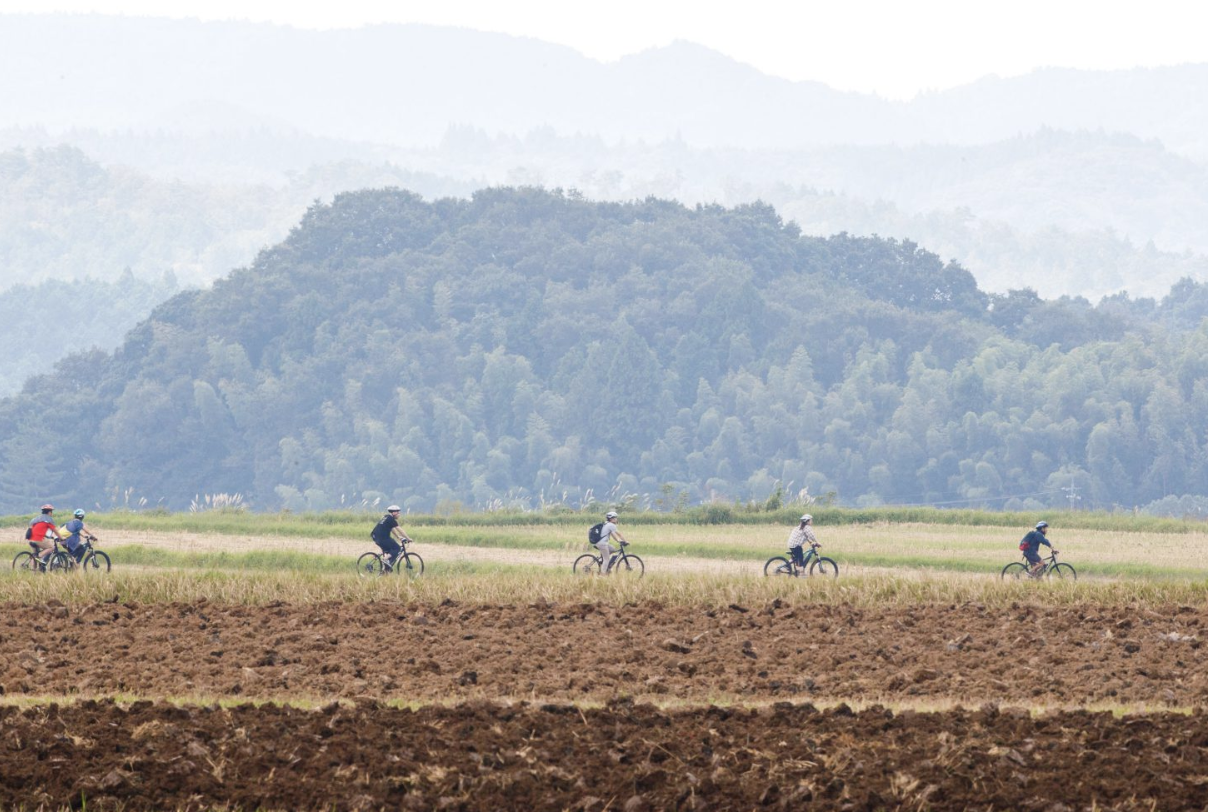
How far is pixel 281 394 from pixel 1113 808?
86494mm

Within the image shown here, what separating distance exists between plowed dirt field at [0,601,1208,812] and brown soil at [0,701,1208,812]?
0.08ft

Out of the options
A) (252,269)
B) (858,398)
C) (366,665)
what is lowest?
(366,665)

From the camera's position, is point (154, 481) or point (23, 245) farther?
point (23, 245)

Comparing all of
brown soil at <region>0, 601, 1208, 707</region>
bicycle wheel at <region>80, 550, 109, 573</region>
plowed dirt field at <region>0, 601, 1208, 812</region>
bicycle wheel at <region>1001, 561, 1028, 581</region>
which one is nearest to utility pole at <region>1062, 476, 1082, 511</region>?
bicycle wheel at <region>1001, 561, 1028, 581</region>

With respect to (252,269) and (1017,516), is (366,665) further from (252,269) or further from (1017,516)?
(252,269)

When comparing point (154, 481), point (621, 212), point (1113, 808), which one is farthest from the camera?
point (621, 212)

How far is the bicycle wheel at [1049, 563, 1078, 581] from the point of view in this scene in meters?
28.0

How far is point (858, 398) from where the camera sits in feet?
314

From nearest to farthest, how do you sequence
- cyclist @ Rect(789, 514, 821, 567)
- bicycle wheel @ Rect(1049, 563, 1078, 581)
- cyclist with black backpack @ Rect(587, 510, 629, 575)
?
bicycle wheel @ Rect(1049, 563, 1078, 581)
cyclist @ Rect(789, 514, 821, 567)
cyclist with black backpack @ Rect(587, 510, 629, 575)

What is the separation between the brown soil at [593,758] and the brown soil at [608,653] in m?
1.93

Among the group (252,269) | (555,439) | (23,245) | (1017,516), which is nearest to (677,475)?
(555,439)

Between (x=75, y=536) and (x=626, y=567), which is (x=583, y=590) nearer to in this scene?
(x=626, y=567)

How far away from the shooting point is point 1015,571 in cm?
2952

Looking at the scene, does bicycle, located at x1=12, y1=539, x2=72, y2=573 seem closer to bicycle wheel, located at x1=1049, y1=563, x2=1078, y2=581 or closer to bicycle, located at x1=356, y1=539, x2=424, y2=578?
bicycle, located at x1=356, y1=539, x2=424, y2=578
